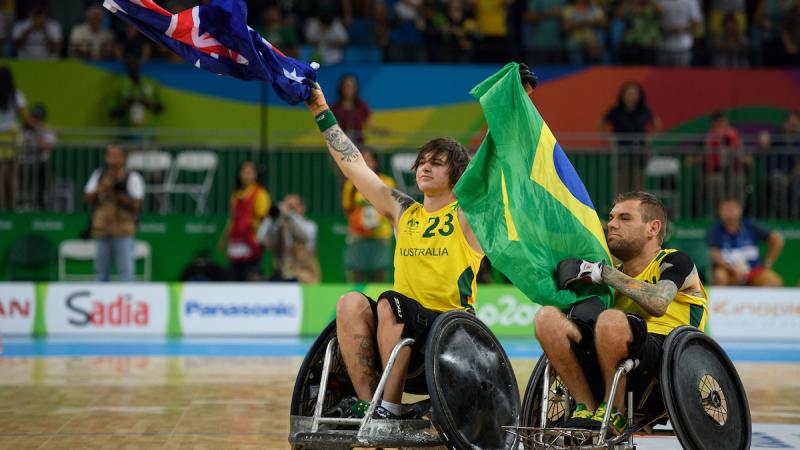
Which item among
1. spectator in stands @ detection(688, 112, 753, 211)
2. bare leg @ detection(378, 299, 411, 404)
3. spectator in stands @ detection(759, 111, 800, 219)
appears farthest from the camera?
spectator in stands @ detection(759, 111, 800, 219)

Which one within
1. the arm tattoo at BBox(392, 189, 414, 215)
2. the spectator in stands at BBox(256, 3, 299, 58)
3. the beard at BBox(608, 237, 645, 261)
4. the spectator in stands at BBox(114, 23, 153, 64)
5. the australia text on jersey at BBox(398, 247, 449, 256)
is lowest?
the australia text on jersey at BBox(398, 247, 449, 256)

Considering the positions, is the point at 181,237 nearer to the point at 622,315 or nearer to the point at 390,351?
the point at 390,351

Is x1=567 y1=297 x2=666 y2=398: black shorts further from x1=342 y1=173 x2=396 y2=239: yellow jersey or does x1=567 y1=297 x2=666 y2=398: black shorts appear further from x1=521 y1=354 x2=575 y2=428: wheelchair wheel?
x1=342 y1=173 x2=396 y2=239: yellow jersey

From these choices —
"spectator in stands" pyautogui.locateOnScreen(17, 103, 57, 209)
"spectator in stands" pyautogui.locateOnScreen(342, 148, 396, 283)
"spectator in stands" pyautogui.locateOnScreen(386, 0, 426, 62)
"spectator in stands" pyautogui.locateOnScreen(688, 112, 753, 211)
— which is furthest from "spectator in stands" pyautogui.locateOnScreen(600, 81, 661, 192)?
"spectator in stands" pyautogui.locateOnScreen(17, 103, 57, 209)

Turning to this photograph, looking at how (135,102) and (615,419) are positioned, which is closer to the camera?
(615,419)

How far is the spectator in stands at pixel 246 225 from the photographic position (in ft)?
48.1

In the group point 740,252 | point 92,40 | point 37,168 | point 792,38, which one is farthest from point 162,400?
point 792,38

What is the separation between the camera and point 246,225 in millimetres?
14695

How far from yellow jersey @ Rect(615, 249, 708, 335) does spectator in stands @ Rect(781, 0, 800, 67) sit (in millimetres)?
12911

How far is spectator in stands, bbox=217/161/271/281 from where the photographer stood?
14.7 metres

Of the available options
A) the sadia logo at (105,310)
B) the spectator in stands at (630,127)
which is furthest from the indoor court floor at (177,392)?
the spectator in stands at (630,127)

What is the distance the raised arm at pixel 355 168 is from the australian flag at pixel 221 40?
0.52 feet

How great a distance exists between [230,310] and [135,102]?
12.4 feet

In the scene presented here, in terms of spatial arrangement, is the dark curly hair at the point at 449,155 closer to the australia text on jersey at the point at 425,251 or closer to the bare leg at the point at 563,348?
the australia text on jersey at the point at 425,251
